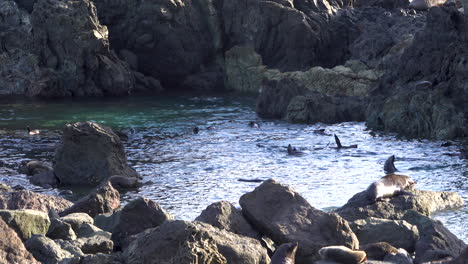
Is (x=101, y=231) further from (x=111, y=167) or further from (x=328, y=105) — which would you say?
(x=328, y=105)

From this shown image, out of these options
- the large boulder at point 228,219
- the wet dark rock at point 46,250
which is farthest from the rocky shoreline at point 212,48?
the wet dark rock at point 46,250

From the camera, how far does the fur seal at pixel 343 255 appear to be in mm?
9844

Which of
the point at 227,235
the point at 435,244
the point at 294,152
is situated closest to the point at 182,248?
the point at 227,235

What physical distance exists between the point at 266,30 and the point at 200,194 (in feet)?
104

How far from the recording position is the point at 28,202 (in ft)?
47.0

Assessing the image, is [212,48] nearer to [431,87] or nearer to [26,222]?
[431,87]

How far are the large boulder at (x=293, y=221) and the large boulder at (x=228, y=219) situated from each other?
16cm

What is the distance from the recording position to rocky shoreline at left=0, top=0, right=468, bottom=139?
39.2m

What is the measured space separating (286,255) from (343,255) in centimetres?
78

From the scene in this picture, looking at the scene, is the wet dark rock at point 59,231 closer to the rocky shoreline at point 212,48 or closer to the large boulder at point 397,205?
the large boulder at point 397,205

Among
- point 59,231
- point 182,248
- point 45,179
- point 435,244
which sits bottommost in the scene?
point 45,179

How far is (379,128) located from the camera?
28000 mm

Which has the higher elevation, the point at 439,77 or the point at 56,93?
the point at 439,77

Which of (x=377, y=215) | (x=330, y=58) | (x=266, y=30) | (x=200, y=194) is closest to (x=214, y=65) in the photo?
(x=266, y=30)
